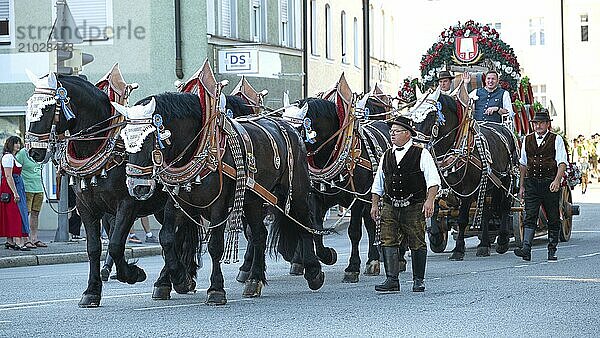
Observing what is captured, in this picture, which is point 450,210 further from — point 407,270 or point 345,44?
point 345,44

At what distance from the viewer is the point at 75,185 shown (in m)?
12.2

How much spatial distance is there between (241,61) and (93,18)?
3419mm

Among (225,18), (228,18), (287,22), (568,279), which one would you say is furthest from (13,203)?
(287,22)

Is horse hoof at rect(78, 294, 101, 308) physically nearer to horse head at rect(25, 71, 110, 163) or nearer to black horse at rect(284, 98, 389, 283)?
horse head at rect(25, 71, 110, 163)

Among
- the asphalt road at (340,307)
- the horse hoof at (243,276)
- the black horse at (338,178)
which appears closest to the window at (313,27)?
the asphalt road at (340,307)

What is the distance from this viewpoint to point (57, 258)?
19422 mm

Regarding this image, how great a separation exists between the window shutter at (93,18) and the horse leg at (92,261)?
1653 centimetres

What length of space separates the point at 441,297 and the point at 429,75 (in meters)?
9.09

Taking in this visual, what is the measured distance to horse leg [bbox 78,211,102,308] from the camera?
11820 millimetres

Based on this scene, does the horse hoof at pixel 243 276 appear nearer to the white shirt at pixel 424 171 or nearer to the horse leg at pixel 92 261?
the white shirt at pixel 424 171

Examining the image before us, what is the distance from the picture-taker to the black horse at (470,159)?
15634mm

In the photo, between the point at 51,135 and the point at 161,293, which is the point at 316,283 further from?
the point at 51,135

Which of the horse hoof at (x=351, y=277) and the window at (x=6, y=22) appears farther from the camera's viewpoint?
the window at (x=6, y=22)

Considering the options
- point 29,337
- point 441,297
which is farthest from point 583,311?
point 29,337
